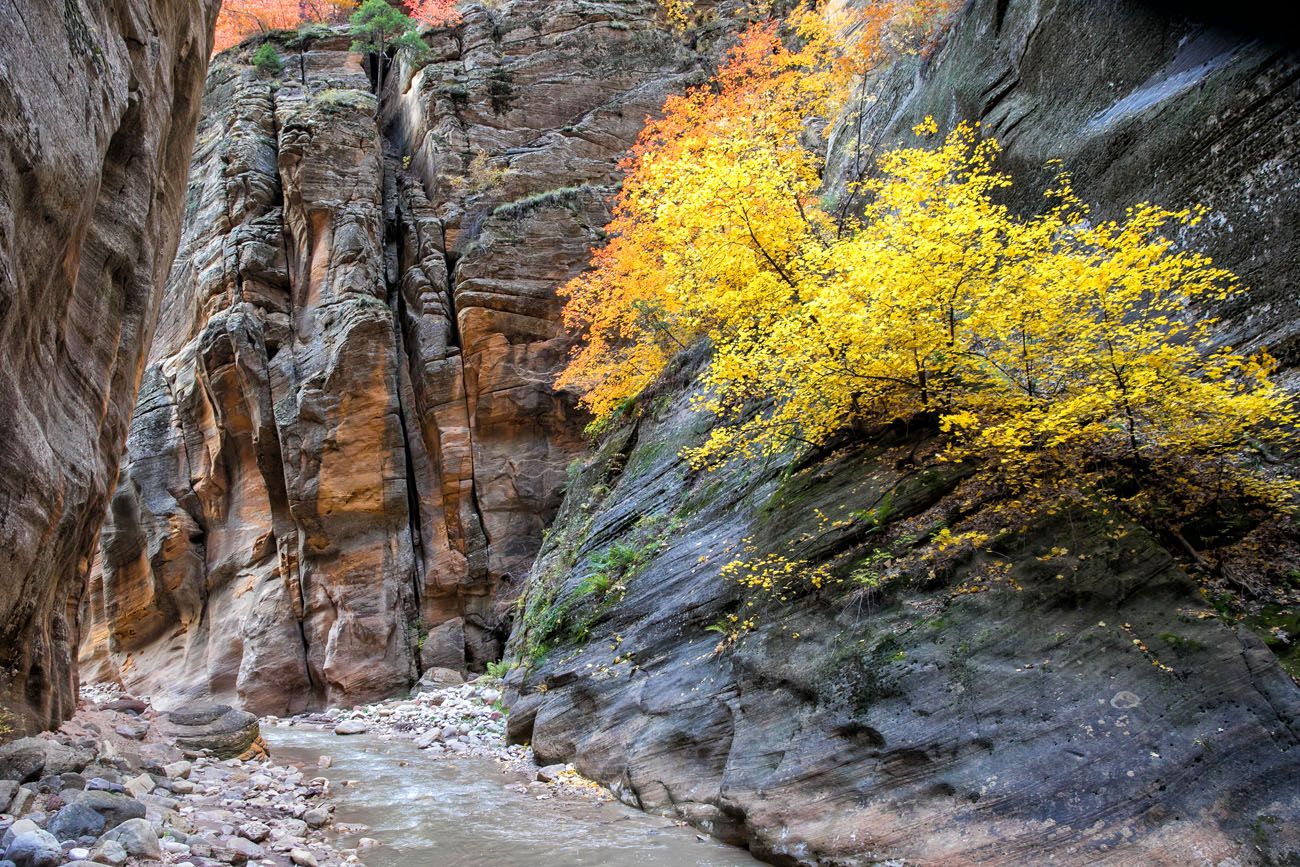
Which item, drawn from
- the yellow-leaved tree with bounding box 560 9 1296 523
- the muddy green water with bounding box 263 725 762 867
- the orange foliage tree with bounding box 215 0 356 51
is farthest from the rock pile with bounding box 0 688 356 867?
the orange foliage tree with bounding box 215 0 356 51

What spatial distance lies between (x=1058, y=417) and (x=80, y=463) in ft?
32.6

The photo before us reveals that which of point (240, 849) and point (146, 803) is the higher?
point (146, 803)

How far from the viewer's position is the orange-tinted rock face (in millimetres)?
22094

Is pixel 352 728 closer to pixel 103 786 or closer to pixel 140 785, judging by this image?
pixel 140 785

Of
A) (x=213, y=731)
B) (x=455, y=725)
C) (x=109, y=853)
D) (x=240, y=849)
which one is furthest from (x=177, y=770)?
(x=455, y=725)

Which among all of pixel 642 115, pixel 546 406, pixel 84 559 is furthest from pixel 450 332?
pixel 84 559

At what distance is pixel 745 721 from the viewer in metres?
7.65

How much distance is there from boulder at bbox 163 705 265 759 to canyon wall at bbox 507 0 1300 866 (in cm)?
403

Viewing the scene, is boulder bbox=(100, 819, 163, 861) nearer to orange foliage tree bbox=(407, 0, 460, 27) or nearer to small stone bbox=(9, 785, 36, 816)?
small stone bbox=(9, 785, 36, 816)

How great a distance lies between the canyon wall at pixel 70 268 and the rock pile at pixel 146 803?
0.90 meters

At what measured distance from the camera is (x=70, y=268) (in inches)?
281

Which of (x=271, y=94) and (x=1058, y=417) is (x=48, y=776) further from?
(x=271, y=94)

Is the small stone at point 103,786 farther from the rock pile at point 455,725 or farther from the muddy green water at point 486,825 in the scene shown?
the rock pile at point 455,725

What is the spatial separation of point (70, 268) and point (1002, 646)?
9.58 m
